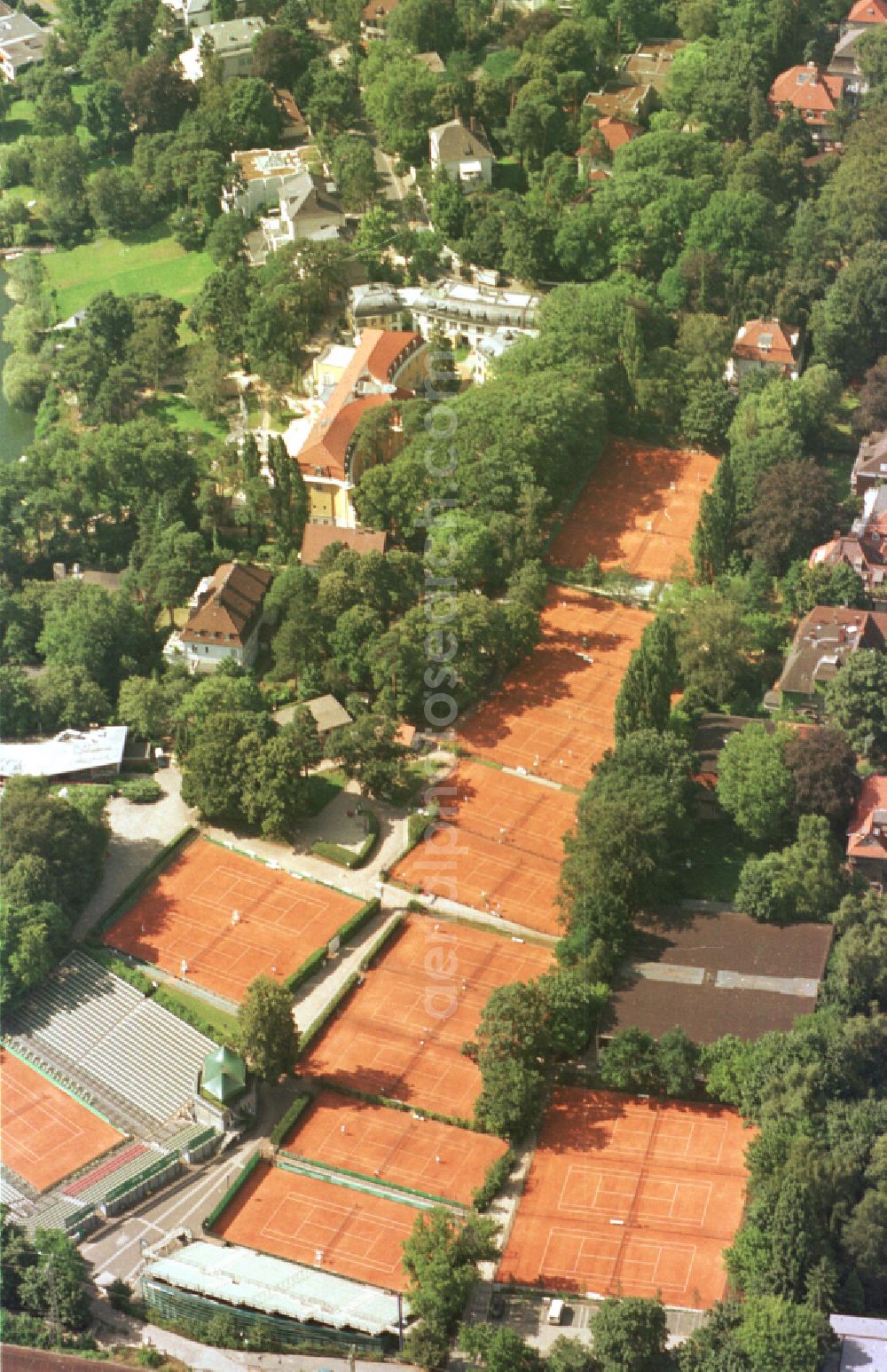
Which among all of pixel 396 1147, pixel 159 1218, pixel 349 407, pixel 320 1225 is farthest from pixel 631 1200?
pixel 349 407

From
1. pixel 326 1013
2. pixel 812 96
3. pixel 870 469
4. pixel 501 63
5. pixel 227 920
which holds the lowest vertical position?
pixel 227 920

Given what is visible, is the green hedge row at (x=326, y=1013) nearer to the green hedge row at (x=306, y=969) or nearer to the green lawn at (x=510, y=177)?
the green hedge row at (x=306, y=969)

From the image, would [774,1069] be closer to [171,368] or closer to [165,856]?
[165,856]

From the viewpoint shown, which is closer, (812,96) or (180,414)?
(180,414)

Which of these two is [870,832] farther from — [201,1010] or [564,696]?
[201,1010]

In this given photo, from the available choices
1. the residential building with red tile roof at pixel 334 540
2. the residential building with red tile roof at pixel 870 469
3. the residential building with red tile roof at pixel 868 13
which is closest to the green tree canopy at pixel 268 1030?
the residential building with red tile roof at pixel 334 540

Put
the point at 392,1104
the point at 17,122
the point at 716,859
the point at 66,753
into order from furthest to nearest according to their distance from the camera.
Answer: the point at 17,122 < the point at 66,753 < the point at 716,859 < the point at 392,1104
